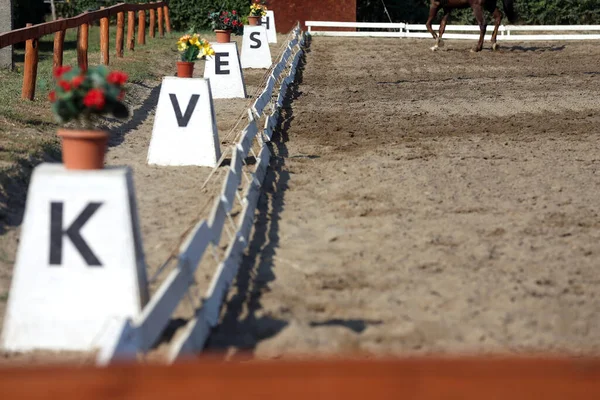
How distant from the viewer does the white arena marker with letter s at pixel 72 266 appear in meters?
5.56

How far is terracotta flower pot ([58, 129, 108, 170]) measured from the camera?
221 inches

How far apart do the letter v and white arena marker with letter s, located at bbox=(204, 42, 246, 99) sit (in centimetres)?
622

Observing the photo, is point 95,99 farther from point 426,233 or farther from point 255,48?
point 255,48

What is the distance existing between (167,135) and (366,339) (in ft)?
19.8

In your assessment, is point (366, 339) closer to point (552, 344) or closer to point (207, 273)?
point (552, 344)

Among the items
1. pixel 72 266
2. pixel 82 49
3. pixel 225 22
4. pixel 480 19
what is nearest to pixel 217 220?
pixel 72 266

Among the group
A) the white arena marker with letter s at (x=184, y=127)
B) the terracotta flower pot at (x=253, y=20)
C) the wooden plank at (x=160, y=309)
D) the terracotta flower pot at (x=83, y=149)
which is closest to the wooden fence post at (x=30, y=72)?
the white arena marker with letter s at (x=184, y=127)

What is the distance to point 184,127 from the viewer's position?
11.3m

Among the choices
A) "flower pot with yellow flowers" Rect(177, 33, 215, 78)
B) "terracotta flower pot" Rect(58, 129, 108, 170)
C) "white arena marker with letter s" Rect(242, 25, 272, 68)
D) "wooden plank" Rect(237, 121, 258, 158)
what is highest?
"terracotta flower pot" Rect(58, 129, 108, 170)

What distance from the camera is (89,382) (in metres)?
2.89

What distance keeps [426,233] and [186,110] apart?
3997 millimetres

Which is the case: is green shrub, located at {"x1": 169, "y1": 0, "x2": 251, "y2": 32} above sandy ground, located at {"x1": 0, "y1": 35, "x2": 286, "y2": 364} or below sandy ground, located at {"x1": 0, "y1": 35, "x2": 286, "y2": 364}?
below

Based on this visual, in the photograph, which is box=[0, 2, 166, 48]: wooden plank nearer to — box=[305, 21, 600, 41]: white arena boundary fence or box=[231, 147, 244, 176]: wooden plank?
box=[231, 147, 244, 176]: wooden plank

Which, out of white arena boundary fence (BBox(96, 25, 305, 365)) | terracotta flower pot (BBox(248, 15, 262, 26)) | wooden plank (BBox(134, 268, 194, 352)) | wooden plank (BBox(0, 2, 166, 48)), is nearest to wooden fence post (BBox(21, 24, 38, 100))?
wooden plank (BBox(0, 2, 166, 48))
